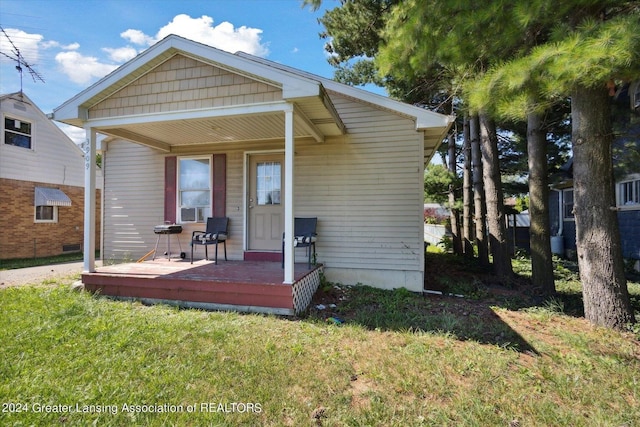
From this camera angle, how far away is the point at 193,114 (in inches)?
167

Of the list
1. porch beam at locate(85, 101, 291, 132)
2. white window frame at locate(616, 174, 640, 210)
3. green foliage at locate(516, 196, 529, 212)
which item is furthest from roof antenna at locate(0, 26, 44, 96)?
green foliage at locate(516, 196, 529, 212)

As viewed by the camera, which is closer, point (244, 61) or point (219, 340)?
point (219, 340)

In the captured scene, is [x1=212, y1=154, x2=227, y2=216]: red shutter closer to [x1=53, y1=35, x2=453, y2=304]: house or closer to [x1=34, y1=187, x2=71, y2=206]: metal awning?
[x1=53, y1=35, x2=453, y2=304]: house

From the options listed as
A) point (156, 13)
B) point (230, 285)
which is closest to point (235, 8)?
point (156, 13)

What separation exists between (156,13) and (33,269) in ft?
22.4

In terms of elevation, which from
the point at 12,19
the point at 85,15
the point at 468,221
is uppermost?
the point at 12,19

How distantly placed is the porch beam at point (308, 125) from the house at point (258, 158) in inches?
0.9

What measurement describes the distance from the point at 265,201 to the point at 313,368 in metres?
3.95

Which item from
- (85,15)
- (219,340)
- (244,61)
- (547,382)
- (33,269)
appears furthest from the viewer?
(33,269)

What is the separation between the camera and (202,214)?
21.1 ft

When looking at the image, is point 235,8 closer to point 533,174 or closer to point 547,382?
point 533,174

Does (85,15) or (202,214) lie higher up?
(85,15)

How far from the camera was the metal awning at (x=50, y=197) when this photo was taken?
406 inches

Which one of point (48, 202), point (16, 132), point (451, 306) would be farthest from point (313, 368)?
point (16, 132)
